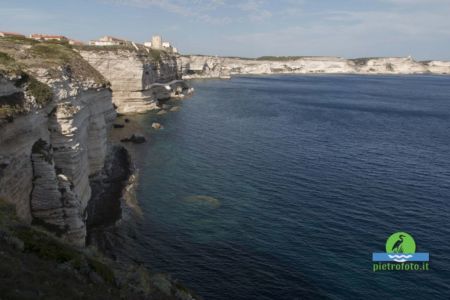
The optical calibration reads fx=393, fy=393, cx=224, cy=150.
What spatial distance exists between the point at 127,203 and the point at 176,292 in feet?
66.3

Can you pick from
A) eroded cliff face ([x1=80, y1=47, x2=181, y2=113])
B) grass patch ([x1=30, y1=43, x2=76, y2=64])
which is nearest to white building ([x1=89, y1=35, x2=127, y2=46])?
eroded cliff face ([x1=80, y1=47, x2=181, y2=113])

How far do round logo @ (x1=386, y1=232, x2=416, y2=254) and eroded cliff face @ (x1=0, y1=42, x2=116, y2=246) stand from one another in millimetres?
24740

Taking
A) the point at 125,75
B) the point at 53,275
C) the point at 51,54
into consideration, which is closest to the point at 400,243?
the point at 53,275

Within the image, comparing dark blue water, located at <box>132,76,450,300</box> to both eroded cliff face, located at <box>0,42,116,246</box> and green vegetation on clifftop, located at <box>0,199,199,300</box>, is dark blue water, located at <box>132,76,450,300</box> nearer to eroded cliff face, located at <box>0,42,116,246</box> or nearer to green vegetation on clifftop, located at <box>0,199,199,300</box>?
eroded cliff face, located at <box>0,42,116,246</box>

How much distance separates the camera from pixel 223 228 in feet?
114

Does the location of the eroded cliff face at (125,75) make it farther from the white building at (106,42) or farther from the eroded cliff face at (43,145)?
the eroded cliff face at (43,145)

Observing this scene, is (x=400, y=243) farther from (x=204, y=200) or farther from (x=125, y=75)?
(x=125, y=75)

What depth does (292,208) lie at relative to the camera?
39156 millimetres

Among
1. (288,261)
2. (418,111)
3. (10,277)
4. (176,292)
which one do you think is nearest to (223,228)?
(288,261)

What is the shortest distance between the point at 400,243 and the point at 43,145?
29.8m

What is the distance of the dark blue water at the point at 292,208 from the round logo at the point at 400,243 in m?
0.66

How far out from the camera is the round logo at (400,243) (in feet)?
108

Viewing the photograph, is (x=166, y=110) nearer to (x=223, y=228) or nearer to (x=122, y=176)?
(x=122, y=176)

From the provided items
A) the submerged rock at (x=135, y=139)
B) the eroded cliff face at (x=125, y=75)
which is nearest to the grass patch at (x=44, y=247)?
the submerged rock at (x=135, y=139)
